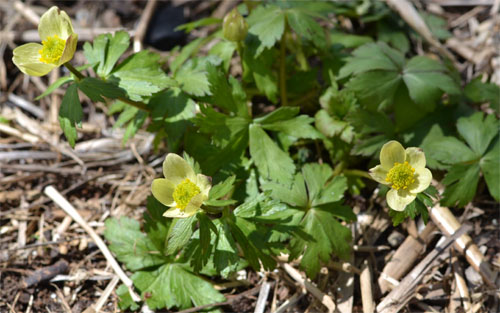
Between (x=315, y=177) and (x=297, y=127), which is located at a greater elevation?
(x=297, y=127)

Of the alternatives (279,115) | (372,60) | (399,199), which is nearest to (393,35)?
(372,60)

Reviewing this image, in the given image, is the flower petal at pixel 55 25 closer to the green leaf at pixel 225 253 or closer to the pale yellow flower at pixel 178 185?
the pale yellow flower at pixel 178 185

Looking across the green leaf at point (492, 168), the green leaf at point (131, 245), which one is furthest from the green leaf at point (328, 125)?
the green leaf at point (131, 245)

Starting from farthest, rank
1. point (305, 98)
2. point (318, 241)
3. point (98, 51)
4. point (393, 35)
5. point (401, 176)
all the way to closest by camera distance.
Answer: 1. point (393, 35)
2. point (305, 98)
3. point (98, 51)
4. point (318, 241)
5. point (401, 176)

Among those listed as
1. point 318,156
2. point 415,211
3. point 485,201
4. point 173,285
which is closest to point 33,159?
point 173,285

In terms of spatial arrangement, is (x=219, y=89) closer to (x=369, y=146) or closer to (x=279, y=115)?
(x=279, y=115)

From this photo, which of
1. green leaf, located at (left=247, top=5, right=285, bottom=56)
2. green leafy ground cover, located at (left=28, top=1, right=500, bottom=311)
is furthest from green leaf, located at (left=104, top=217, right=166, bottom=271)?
green leaf, located at (left=247, top=5, right=285, bottom=56)

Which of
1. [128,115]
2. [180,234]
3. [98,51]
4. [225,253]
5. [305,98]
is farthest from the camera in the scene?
[305,98]
